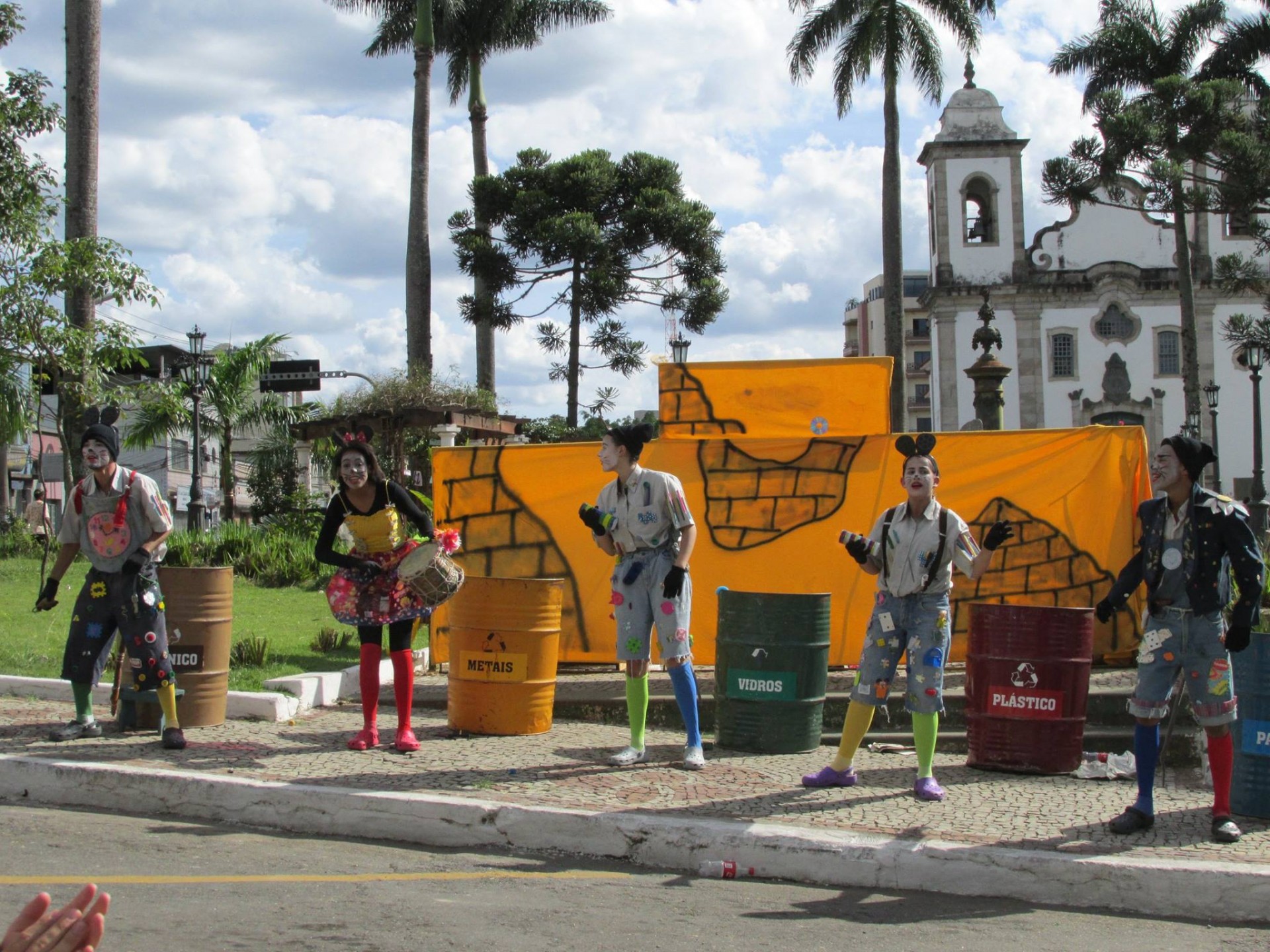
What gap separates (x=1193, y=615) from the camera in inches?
216

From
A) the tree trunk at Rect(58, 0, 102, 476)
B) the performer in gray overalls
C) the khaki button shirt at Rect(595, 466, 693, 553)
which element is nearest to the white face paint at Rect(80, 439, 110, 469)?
the performer in gray overalls

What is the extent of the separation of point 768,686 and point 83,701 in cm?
381

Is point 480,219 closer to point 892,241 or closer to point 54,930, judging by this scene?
point 892,241

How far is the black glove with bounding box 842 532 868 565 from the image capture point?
605cm

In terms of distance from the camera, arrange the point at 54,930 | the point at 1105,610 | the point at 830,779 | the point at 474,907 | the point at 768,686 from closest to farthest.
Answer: the point at 54,930, the point at 474,907, the point at 1105,610, the point at 830,779, the point at 768,686

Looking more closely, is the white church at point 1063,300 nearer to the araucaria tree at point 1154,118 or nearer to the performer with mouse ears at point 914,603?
the araucaria tree at point 1154,118

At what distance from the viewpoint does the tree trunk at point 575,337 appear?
2966 cm

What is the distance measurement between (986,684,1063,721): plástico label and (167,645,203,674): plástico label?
449cm

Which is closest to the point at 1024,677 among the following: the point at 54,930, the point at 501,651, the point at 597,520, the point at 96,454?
the point at 597,520

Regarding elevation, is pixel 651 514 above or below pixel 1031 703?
above

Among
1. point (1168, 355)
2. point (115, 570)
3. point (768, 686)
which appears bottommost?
point (768, 686)

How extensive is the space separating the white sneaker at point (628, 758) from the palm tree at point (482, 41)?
22.5m

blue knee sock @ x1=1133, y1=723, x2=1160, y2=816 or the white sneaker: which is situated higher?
blue knee sock @ x1=1133, y1=723, x2=1160, y2=816

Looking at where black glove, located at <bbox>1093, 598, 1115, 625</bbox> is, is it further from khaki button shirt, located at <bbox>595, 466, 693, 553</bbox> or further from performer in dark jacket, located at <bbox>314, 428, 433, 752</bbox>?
performer in dark jacket, located at <bbox>314, 428, 433, 752</bbox>
